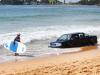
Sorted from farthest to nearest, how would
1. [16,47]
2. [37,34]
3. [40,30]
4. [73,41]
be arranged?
[40,30], [37,34], [73,41], [16,47]

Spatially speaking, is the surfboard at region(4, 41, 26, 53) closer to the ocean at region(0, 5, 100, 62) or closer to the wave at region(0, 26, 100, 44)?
the ocean at region(0, 5, 100, 62)

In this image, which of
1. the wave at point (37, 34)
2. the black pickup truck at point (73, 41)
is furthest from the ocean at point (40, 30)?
the black pickup truck at point (73, 41)

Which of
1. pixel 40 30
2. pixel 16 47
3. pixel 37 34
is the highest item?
pixel 16 47

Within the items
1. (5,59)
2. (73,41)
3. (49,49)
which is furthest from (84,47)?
(5,59)

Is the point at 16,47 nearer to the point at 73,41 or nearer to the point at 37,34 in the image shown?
the point at 73,41

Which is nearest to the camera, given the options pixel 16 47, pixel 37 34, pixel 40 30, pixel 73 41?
pixel 16 47

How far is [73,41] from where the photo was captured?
97.1 ft

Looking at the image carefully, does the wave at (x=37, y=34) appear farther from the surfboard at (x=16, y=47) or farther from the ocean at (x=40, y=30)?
the surfboard at (x=16, y=47)

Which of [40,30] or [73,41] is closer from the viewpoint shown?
[73,41]

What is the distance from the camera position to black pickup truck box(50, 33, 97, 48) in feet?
94.2

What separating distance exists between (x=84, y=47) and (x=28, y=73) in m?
14.9

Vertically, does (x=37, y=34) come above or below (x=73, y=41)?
below

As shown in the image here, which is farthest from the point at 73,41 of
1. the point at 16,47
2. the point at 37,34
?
the point at 37,34

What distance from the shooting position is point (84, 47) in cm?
2911
